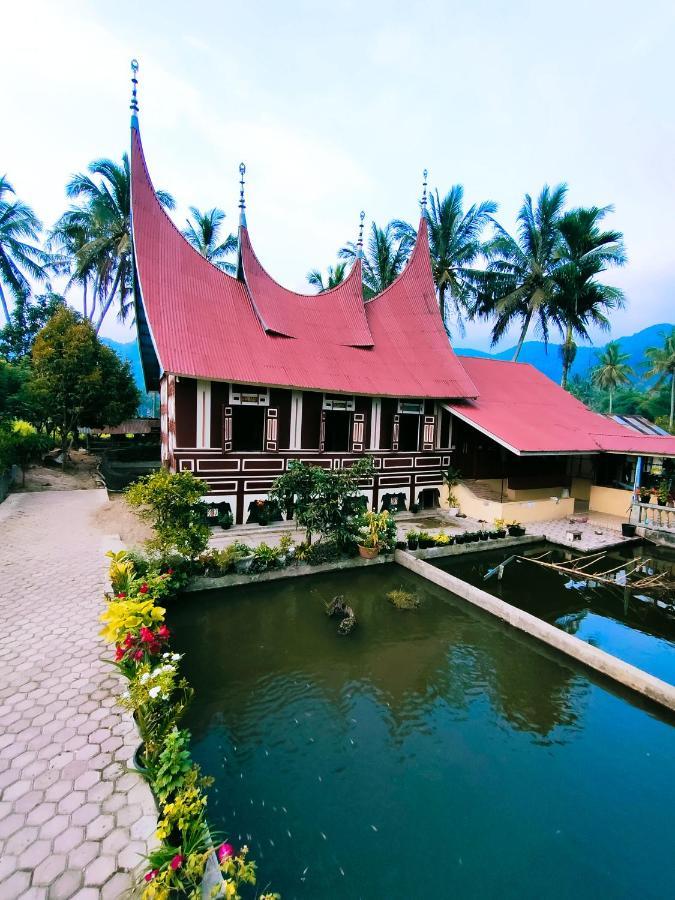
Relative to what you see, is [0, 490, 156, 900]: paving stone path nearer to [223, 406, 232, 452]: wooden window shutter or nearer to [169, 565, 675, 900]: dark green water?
[169, 565, 675, 900]: dark green water

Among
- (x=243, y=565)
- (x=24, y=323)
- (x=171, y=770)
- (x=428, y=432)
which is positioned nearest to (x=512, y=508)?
(x=428, y=432)

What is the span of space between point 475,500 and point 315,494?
6.14 metres

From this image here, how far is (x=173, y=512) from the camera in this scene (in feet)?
24.3

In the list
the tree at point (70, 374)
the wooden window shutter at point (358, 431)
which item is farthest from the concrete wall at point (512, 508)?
the tree at point (70, 374)

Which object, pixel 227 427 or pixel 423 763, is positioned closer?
pixel 423 763

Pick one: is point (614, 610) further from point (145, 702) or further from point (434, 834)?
point (145, 702)

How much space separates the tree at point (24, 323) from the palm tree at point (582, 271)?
26.1 meters

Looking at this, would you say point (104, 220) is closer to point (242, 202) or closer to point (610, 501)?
point (242, 202)

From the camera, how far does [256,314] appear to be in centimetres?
1202

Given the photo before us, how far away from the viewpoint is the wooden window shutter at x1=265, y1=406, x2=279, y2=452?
10852mm

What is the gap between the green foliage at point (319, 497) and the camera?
8617 mm

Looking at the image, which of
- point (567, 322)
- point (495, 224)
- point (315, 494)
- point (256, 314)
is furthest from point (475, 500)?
point (495, 224)

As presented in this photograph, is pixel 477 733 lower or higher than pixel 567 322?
lower

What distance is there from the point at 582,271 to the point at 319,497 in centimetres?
1774
